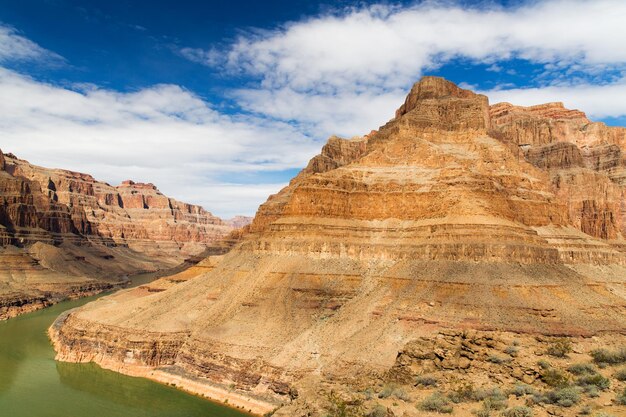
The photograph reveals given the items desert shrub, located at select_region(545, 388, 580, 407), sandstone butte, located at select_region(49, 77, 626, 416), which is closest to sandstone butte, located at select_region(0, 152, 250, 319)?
sandstone butte, located at select_region(49, 77, 626, 416)

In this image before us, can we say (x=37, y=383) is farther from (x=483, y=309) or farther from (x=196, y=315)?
(x=483, y=309)

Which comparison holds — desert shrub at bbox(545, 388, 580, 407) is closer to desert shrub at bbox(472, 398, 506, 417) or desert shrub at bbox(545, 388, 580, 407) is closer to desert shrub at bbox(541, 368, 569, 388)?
desert shrub at bbox(541, 368, 569, 388)

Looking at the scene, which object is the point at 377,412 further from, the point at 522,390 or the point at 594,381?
the point at 594,381

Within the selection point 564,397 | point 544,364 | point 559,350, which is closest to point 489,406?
point 564,397

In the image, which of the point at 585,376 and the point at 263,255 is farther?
the point at 263,255

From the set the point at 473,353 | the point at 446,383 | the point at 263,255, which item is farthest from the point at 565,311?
the point at 263,255

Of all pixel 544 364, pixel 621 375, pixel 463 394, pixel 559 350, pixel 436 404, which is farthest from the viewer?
pixel 559 350
